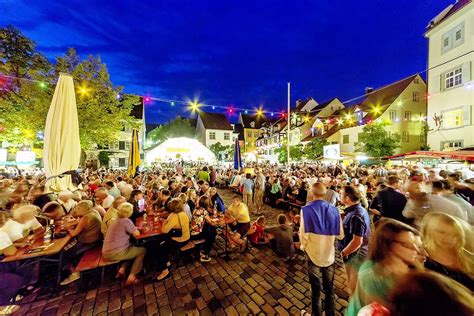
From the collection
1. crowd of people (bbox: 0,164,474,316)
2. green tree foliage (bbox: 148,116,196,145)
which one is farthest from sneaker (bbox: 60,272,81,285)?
green tree foliage (bbox: 148,116,196,145)

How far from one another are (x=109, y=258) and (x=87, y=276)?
0.78 meters

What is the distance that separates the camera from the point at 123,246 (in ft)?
13.4

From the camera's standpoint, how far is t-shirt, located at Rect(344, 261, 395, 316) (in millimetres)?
1550

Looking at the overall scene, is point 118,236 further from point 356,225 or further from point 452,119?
point 452,119

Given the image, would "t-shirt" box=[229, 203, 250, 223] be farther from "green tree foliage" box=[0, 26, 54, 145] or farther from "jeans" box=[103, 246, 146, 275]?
"green tree foliage" box=[0, 26, 54, 145]

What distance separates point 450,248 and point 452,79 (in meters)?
22.2

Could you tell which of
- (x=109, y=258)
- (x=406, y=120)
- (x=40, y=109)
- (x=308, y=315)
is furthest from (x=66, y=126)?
(x=406, y=120)

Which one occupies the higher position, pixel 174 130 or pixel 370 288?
pixel 174 130

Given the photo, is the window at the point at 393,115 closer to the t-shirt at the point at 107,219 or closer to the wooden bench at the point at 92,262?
the t-shirt at the point at 107,219

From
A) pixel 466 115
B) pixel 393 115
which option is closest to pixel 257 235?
pixel 466 115

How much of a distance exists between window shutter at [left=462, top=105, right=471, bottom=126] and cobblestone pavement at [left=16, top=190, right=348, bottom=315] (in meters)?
18.6

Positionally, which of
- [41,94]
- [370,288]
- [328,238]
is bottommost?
[328,238]

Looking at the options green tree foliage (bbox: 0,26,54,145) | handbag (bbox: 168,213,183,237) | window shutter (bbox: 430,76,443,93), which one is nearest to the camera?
handbag (bbox: 168,213,183,237)

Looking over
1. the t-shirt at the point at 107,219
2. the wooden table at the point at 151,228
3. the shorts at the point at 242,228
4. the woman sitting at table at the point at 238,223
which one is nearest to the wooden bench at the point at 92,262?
the t-shirt at the point at 107,219
